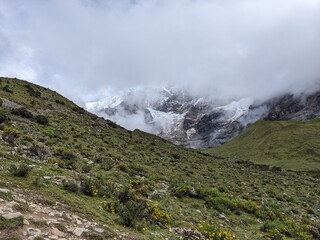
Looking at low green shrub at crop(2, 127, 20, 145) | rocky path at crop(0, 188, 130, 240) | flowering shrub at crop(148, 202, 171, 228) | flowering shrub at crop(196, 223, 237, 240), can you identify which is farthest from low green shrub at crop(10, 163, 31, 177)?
flowering shrub at crop(196, 223, 237, 240)

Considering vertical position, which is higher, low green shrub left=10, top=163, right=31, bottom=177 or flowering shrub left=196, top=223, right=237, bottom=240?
low green shrub left=10, top=163, right=31, bottom=177

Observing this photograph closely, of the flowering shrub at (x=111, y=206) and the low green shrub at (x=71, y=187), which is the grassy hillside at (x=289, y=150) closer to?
the flowering shrub at (x=111, y=206)

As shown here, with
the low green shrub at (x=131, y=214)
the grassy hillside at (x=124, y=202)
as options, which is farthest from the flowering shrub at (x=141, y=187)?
the low green shrub at (x=131, y=214)

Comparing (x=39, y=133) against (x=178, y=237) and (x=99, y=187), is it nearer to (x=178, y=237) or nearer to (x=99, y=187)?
(x=99, y=187)

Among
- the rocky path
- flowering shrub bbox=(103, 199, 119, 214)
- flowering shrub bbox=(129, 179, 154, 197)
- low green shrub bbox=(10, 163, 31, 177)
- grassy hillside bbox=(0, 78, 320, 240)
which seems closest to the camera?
the rocky path

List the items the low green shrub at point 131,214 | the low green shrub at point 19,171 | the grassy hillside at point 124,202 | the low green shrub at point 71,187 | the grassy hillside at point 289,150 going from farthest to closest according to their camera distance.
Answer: the grassy hillside at point 289,150
the low green shrub at point 71,187
the low green shrub at point 19,171
the low green shrub at point 131,214
the grassy hillside at point 124,202

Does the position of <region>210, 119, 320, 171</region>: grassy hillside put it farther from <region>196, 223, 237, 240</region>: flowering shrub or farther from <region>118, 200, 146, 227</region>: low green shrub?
<region>118, 200, 146, 227</region>: low green shrub

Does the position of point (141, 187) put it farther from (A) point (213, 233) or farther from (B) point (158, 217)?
(A) point (213, 233)

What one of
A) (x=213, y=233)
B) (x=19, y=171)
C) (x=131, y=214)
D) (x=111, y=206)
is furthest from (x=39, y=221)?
(x=213, y=233)

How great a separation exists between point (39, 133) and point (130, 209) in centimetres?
1921

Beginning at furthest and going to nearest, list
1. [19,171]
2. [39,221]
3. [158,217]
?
[158,217], [19,171], [39,221]

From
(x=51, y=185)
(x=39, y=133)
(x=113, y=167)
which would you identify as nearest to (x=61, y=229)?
(x=51, y=185)

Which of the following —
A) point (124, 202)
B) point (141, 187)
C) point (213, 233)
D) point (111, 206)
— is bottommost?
point (213, 233)

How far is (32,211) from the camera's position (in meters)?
11.6
